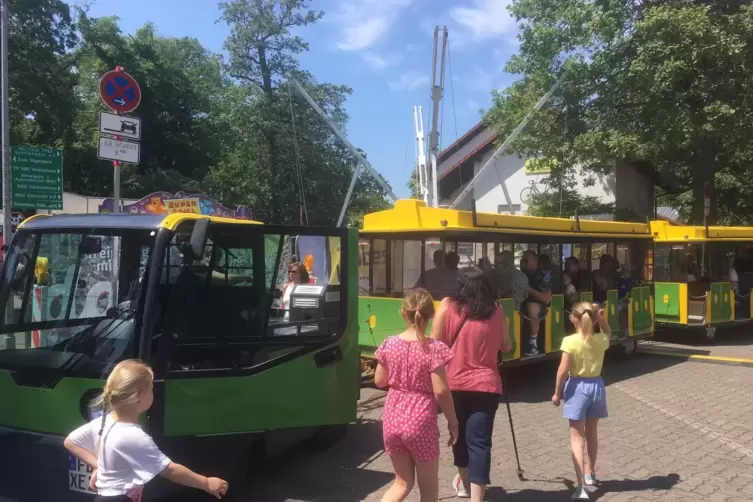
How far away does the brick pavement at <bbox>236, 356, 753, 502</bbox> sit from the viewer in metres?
5.25

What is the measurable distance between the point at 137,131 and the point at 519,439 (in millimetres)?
5210

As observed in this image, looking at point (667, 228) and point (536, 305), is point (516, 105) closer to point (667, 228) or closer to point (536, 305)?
point (667, 228)

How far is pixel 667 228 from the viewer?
14430 millimetres

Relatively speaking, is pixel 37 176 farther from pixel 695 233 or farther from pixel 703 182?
pixel 703 182

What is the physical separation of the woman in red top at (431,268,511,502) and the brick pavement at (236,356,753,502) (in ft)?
2.94

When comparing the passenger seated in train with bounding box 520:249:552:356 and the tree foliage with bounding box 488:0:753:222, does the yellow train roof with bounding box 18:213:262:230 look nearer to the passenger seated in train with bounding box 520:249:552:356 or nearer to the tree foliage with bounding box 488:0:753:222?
the passenger seated in train with bounding box 520:249:552:356

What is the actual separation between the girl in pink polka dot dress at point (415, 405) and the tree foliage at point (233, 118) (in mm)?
27109

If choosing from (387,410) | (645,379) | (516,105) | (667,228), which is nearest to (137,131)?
(387,410)

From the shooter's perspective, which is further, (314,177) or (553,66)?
(314,177)

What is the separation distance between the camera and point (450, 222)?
8.12 m

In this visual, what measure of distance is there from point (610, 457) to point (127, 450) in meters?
4.72

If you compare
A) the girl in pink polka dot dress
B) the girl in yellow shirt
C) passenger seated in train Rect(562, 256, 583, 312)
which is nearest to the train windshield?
the girl in pink polka dot dress

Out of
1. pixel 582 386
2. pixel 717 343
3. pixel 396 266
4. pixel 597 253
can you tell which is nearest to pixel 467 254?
pixel 396 266

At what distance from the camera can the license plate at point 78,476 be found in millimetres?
4082
